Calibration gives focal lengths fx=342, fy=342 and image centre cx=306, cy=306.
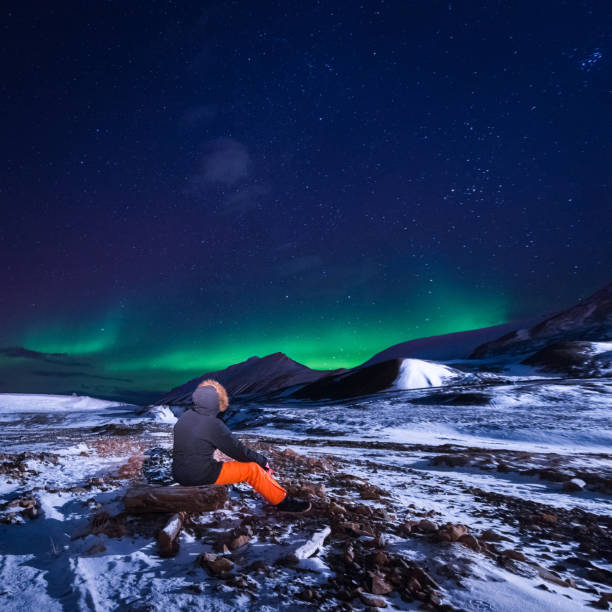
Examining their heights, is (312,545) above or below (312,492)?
above

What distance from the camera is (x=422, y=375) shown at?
3061 inches

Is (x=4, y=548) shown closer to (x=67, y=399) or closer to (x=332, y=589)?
(x=332, y=589)

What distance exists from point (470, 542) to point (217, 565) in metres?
2.97

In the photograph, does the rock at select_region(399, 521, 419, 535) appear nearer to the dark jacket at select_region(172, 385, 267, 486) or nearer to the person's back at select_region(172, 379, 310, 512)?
the person's back at select_region(172, 379, 310, 512)

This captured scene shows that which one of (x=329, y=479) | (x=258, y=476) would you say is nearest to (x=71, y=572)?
(x=258, y=476)

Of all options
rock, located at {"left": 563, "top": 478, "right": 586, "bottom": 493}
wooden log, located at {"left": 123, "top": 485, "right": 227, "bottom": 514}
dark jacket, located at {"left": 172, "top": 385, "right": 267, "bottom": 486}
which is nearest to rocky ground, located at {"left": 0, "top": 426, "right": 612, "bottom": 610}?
wooden log, located at {"left": 123, "top": 485, "right": 227, "bottom": 514}

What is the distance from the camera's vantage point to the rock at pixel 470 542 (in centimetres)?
406

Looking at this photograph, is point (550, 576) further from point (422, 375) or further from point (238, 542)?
point (422, 375)

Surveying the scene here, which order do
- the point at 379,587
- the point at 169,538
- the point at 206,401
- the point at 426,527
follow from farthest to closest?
1. the point at 206,401
2. the point at 426,527
3. the point at 169,538
4. the point at 379,587

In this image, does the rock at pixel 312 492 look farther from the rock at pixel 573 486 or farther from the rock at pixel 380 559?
the rock at pixel 573 486

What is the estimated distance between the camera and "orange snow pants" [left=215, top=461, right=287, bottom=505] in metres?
5.01

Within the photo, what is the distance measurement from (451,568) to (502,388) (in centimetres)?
5131

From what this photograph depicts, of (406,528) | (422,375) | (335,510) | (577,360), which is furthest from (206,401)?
(577,360)

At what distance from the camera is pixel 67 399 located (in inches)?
3533
